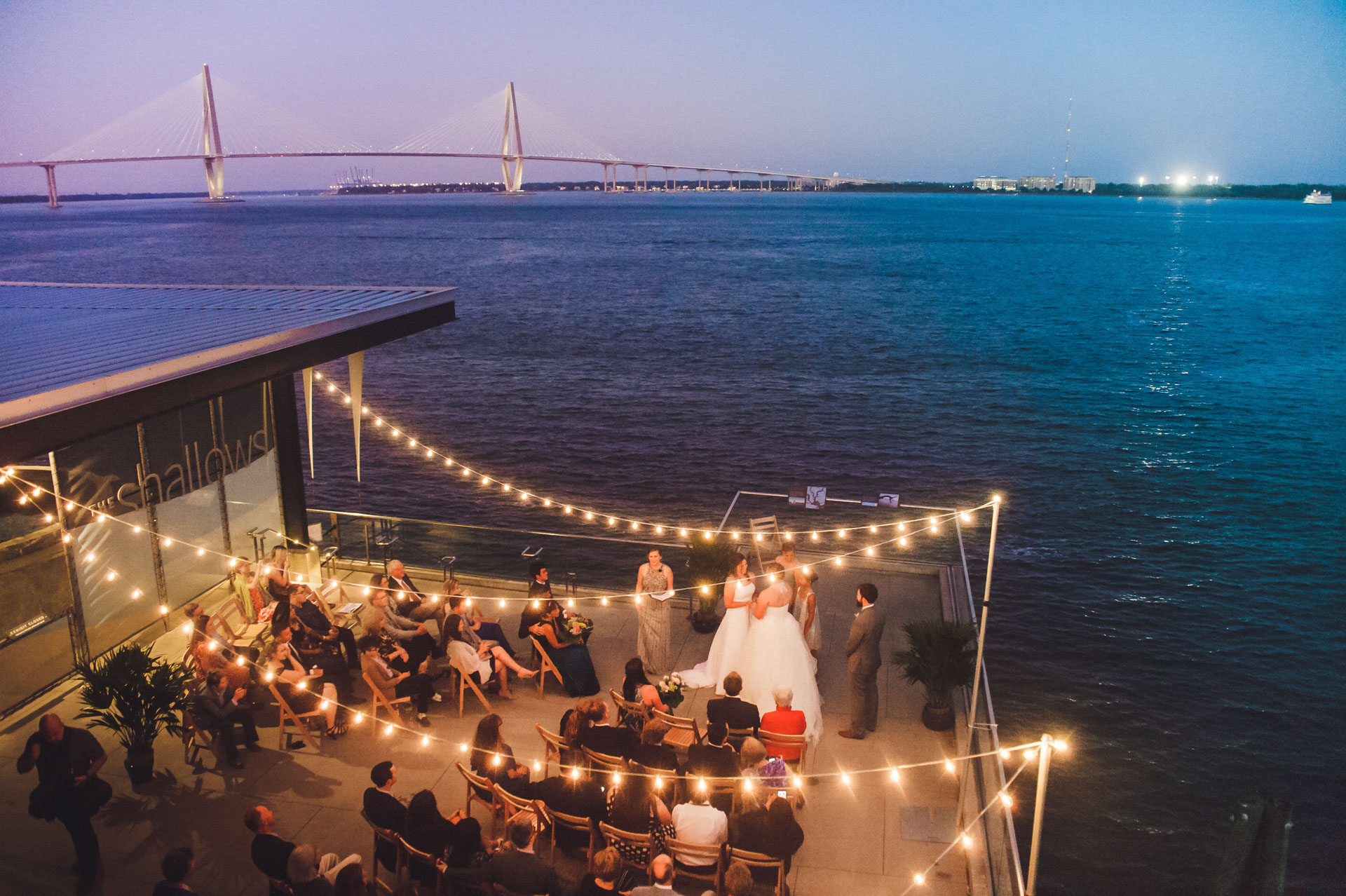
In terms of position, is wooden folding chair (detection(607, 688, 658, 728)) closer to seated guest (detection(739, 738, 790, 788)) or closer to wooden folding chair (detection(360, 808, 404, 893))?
seated guest (detection(739, 738, 790, 788))

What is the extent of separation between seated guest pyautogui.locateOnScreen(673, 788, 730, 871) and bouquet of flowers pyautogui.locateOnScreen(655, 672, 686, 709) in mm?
1765

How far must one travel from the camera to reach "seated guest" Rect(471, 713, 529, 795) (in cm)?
671

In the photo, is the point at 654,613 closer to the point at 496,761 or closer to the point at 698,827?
the point at 496,761

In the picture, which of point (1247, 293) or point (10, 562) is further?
point (1247, 293)

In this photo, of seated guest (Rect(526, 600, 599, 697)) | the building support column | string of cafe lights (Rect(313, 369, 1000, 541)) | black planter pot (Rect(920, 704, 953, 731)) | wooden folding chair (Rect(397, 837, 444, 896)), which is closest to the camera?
wooden folding chair (Rect(397, 837, 444, 896))

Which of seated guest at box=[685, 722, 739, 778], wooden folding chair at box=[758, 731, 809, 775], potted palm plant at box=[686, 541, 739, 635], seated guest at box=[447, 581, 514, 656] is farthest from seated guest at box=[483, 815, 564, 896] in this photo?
potted palm plant at box=[686, 541, 739, 635]

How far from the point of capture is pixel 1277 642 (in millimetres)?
17141

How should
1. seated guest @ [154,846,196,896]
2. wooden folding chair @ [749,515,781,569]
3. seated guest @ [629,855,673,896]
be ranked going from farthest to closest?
wooden folding chair @ [749,515,781,569] → seated guest @ [629,855,673,896] → seated guest @ [154,846,196,896]

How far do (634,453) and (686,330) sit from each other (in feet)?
80.2

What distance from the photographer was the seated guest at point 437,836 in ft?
19.4

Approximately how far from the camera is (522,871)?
18.5ft

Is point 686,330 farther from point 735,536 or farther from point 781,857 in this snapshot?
point 781,857

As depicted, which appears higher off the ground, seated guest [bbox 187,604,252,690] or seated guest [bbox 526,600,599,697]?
seated guest [bbox 187,604,252,690]

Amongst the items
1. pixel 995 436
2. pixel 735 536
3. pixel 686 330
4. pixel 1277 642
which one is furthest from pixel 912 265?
pixel 735 536
